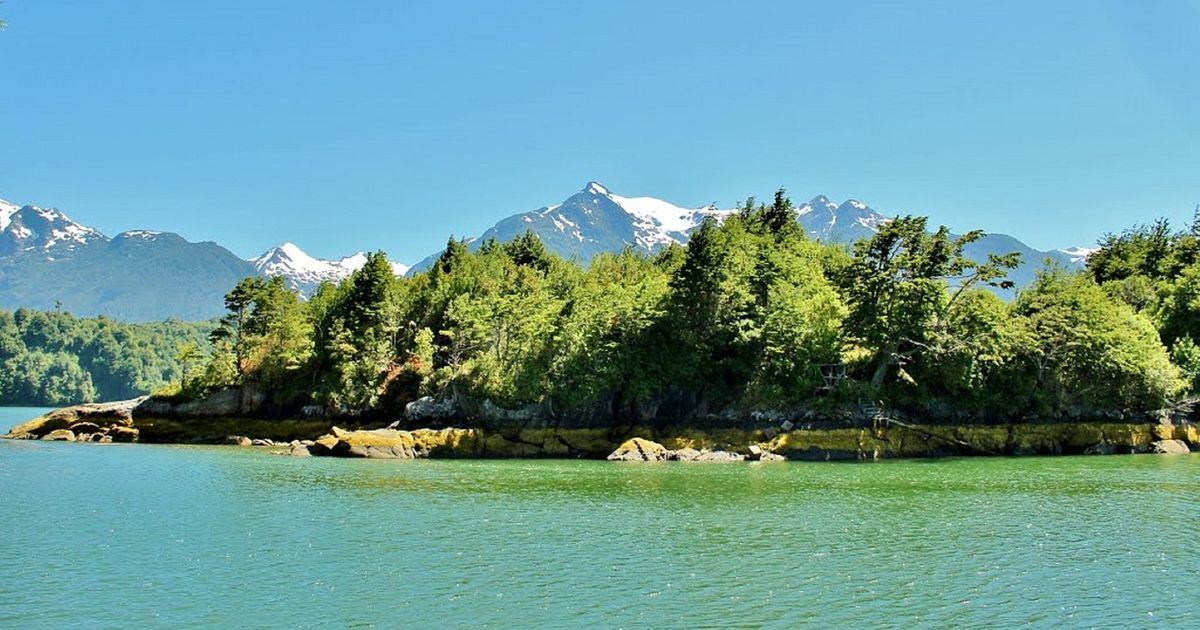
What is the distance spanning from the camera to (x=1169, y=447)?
62.6 meters

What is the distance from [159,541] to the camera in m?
27.8

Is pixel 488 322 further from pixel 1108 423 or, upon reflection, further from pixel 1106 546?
pixel 1106 546

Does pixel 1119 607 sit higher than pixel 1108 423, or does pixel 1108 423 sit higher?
pixel 1108 423

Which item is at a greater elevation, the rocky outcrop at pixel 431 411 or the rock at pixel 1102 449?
the rocky outcrop at pixel 431 411

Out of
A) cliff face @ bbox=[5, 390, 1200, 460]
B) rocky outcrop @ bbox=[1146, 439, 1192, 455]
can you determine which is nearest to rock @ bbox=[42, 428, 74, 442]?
cliff face @ bbox=[5, 390, 1200, 460]

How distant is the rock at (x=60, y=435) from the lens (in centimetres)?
8038

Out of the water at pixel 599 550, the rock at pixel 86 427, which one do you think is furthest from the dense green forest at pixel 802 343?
the rock at pixel 86 427

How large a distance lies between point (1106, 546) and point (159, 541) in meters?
31.6

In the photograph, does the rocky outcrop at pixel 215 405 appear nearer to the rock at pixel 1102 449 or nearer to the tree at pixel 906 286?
the tree at pixel 906 286

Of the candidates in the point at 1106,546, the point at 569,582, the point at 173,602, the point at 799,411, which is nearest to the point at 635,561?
the point at 569,582

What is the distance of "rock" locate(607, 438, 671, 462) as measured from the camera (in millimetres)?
61125

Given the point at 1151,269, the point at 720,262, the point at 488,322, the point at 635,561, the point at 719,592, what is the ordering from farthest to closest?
the point at 1151,269 < the point at 488,322 < the point at 720,262 < the point at 635,561 < the point at 719,592

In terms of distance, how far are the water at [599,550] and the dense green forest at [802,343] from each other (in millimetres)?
19510

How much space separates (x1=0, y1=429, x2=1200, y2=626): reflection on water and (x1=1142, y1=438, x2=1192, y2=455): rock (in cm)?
1862
